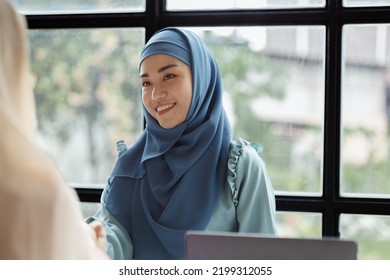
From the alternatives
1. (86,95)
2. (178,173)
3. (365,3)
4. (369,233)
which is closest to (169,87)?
(178,173)

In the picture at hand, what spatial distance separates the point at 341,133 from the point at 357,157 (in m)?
0.12

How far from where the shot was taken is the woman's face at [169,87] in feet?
6.54

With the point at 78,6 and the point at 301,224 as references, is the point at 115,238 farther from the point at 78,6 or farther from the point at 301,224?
the point at 78,6

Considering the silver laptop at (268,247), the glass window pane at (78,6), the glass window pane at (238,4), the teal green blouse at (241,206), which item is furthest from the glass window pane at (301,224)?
the silver laptop at (268,247)

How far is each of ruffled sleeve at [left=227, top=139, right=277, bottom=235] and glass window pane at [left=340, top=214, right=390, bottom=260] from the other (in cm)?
62

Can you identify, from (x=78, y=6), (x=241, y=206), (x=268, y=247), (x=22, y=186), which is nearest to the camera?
(x=22, y=186)

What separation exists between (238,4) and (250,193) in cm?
93

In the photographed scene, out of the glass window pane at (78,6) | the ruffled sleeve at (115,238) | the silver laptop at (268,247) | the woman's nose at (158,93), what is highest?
the glass window pane at (78,6)

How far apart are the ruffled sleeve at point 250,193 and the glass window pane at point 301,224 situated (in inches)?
21.0

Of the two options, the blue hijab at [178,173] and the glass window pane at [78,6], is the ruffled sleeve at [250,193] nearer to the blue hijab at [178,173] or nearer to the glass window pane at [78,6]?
the blue hijab at [178,173]

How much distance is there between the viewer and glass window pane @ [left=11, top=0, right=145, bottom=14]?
2635 millimetres

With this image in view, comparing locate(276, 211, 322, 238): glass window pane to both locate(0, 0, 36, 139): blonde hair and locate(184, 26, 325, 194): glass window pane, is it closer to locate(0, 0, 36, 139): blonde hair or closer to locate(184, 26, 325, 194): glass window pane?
locate(184, 26, 325, 194): glass window pane

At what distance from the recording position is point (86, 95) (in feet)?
8.91

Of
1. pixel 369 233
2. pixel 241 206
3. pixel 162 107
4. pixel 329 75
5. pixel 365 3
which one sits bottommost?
pixel 369 233
